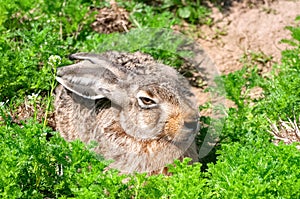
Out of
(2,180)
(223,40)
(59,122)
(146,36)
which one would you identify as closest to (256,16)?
(223,40)

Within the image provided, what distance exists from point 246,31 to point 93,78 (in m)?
3.31

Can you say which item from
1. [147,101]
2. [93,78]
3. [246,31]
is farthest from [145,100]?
[246,31]

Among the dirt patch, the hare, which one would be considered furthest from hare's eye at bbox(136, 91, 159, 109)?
the dirt patch

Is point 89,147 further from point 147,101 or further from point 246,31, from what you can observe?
point 246,31

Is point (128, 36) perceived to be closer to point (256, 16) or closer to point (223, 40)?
point (223, 40)

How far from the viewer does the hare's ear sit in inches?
204

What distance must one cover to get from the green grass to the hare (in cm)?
21

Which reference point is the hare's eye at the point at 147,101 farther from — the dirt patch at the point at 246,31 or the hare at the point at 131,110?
the dirt patch at the point at 246,31

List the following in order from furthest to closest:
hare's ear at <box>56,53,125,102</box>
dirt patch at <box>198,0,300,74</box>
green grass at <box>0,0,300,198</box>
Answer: dirt patch at <box>198,0,300,74</box>
hare's ear at <box>56,53,125,102</box>
green grass at <box>0,0,300,198</box>

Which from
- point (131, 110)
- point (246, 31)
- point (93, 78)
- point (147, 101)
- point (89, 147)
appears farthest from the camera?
point (246, 31)

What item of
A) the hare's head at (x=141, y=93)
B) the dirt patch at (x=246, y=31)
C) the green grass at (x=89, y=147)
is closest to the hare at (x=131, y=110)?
the hare's head at (x=141, y=93)

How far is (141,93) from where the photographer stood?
494cm

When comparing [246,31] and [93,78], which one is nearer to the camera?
[93,78]

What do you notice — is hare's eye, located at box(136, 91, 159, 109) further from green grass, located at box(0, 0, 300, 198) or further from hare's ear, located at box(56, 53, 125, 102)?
green grass, located at box(0, 0, 300, 198)
